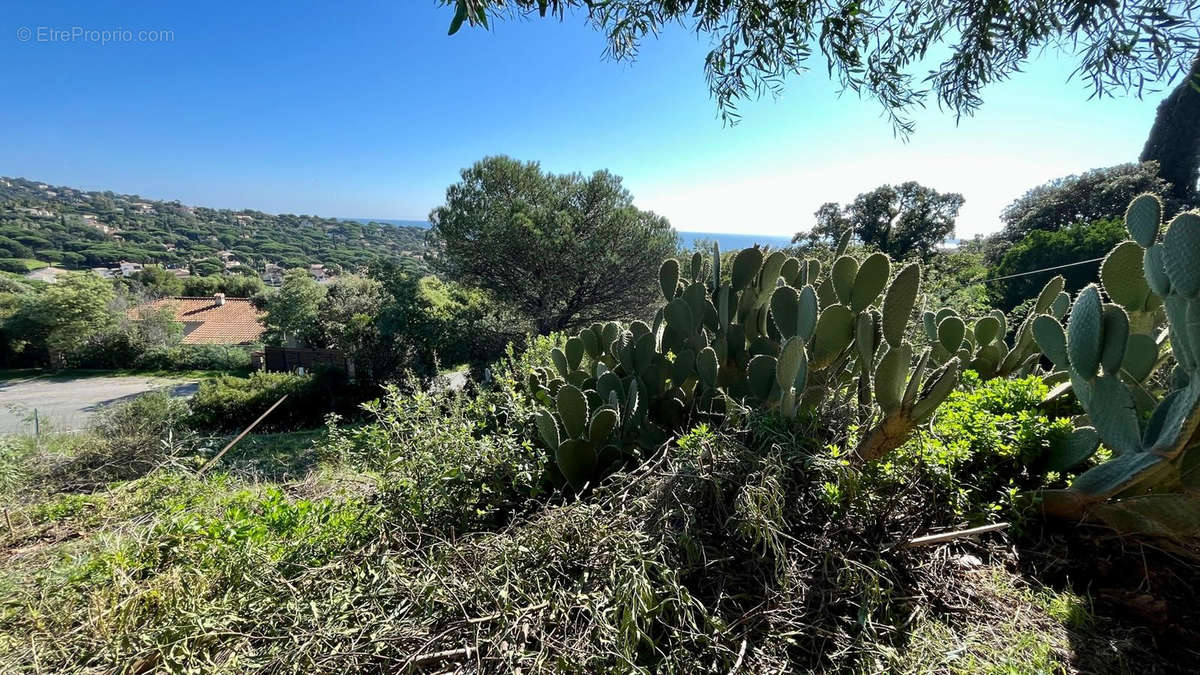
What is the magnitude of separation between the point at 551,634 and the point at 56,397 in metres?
23.1

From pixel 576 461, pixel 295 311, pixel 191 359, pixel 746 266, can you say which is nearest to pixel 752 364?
pixel 746 266

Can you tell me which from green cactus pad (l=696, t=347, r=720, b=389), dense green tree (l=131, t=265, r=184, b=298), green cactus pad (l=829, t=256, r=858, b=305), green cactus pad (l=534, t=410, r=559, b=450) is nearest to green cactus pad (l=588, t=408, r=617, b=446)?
green cactus pad (l=534, t=410, r=559, b=450)

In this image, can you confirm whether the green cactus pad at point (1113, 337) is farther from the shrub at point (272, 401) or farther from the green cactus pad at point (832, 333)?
the shrub at point (272, 401)

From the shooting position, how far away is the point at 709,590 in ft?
3.23

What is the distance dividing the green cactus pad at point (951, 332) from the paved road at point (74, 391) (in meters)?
17.6

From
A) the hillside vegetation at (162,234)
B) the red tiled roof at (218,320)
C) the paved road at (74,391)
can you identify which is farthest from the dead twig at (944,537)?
the hillside vegetation at (162,234)

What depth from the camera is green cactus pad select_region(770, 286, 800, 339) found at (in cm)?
157

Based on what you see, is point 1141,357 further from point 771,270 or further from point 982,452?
point 771,270

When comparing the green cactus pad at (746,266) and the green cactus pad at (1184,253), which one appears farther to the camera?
the green cactus pad at (746,266)

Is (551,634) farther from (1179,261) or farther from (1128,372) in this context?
(1128,372)

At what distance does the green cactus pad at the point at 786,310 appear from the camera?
1569mm

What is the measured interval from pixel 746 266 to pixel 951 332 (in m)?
0.78

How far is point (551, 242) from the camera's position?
1158 cm

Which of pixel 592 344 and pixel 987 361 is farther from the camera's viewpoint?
pixel 592 344
